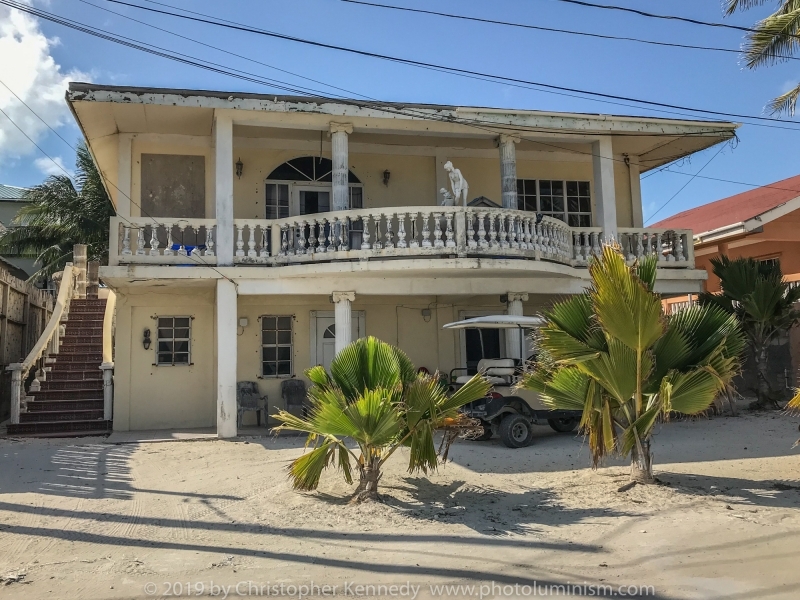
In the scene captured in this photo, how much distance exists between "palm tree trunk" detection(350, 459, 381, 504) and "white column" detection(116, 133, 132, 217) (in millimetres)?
7896

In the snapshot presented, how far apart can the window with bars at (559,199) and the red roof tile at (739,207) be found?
2.41 m

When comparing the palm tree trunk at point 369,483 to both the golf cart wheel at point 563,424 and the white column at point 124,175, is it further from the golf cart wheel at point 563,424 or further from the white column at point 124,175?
the white column at point 124,175

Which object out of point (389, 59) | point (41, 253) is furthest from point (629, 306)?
point (41, 253)

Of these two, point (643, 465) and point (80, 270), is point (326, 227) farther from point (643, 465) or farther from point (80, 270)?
A: point (80, 270)

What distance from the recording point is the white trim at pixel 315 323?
47.0ft

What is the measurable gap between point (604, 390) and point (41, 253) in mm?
23989

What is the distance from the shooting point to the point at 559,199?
51.1 ft

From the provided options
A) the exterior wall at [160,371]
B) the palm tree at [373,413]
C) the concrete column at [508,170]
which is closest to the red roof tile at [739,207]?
the concrete column at [508,170]

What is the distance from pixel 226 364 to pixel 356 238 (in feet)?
10.1

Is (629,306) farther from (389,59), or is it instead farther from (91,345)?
(91,345)

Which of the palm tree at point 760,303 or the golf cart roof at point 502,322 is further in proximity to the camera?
the palm tree at point 760,303

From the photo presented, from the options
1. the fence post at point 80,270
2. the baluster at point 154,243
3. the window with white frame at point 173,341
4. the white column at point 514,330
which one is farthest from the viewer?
the fence post at point 80,270

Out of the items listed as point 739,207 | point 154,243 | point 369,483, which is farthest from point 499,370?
point 739,207

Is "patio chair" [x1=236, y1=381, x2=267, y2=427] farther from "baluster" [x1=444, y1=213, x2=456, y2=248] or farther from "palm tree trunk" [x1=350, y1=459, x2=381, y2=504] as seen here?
"palm tree trunk" [x1=350, y1=459, x2=381, y2=504]
